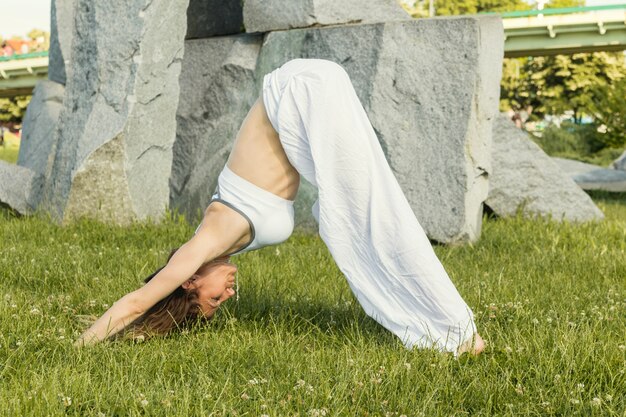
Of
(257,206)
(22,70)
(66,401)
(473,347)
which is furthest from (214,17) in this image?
(22,70)

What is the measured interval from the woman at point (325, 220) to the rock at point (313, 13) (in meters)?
4.24

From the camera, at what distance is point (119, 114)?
7691 mm

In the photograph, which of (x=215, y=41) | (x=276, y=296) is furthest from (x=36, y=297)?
(x=215, y=41)

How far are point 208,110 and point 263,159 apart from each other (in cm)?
499

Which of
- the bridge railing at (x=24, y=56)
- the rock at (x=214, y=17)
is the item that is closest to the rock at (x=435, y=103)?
the rock at (x=214, y=17)

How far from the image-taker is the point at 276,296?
5.09 metres

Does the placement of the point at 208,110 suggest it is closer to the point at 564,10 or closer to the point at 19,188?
the point at 19,188

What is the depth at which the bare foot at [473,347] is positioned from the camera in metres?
3.88

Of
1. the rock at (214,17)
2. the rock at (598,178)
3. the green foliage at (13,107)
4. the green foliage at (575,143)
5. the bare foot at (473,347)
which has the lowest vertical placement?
the green foliage at (13,107)

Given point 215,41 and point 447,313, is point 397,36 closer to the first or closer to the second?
point 215,41

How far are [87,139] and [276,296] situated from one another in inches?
130

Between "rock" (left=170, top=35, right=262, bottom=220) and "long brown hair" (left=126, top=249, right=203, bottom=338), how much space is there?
422 centimetres

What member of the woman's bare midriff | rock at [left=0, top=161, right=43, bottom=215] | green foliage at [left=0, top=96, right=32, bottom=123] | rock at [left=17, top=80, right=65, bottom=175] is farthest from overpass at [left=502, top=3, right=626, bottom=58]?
green foliage at [left=0, top=96, right=32, bottom=123]

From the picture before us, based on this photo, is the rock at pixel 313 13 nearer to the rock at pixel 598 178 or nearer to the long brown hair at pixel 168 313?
the long brown hair at pixel 168 313
